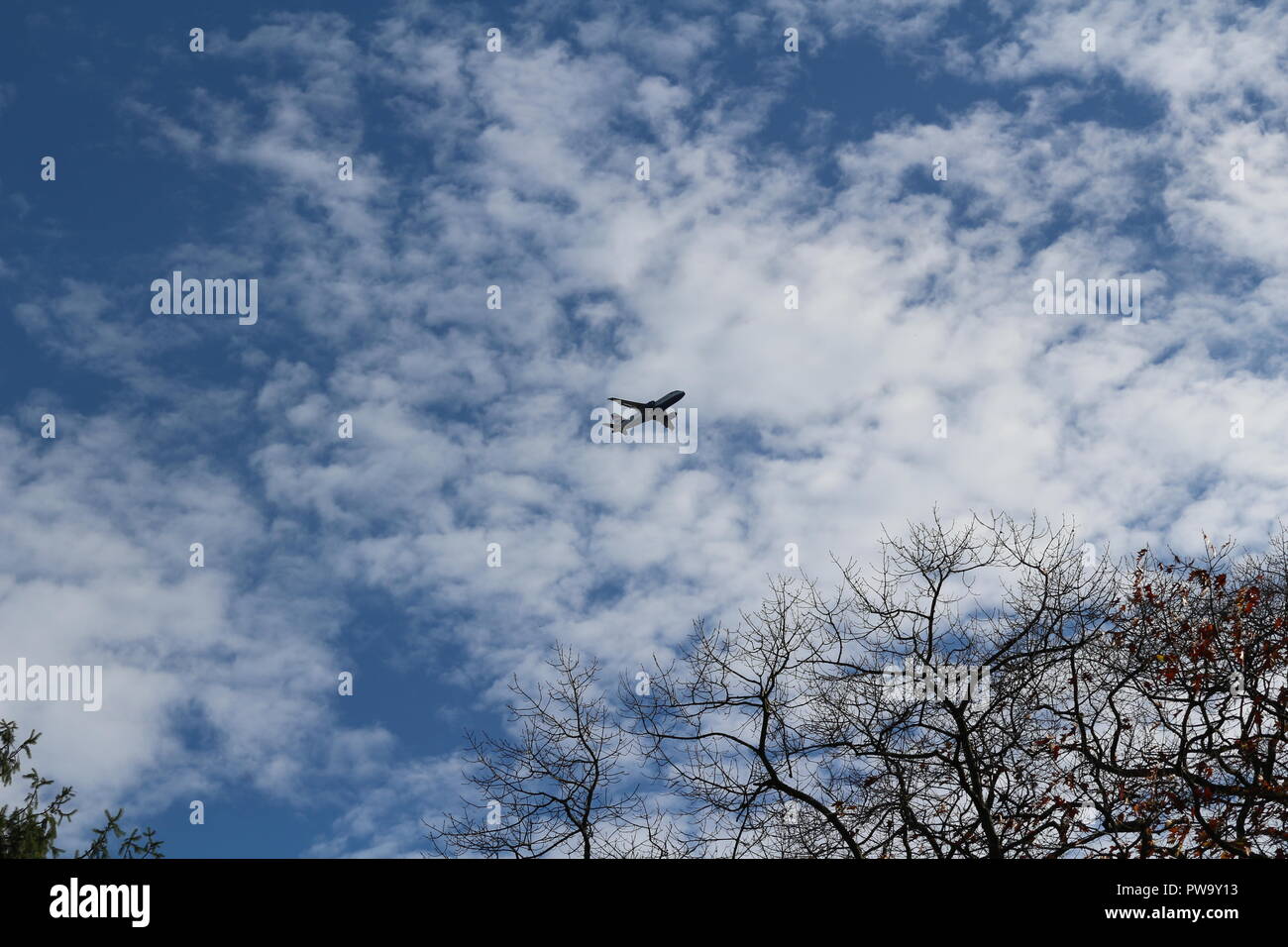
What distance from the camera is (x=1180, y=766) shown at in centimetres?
1595

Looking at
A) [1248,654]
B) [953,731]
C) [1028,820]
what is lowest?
[1028,820]
